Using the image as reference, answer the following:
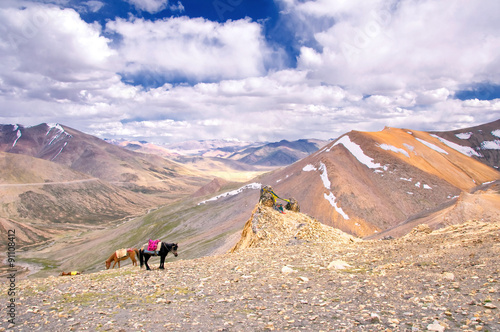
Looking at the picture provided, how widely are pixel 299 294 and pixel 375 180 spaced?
320ft

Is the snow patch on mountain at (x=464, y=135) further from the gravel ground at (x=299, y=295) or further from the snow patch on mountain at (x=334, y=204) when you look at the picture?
the gravel ground at (x=299, y=295)

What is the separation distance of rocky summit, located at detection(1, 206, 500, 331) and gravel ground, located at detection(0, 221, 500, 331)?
1.4 inches

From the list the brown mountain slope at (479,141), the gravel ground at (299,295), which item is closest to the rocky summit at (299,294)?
the gravel ground at (299,295)

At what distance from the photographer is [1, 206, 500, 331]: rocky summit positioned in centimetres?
923

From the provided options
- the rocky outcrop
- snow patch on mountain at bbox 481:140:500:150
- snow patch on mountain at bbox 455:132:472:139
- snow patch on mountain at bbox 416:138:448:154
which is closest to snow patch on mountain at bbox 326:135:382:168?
snow patch on mountain at bbox 416:138:448:154

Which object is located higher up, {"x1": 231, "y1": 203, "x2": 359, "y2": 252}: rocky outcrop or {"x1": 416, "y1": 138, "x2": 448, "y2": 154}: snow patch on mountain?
{"x1": 416, "y1": 138, "x2": 448, "y2": 154}: snow patch on mountain

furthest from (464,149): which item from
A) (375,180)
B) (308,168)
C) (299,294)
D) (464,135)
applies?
(299,294)

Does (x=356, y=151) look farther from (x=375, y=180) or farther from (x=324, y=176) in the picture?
(x=324, y=176)

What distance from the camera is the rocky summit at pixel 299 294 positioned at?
363 inches

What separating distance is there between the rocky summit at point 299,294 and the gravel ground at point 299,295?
34 mm

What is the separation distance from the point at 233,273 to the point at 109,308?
19.2 ft

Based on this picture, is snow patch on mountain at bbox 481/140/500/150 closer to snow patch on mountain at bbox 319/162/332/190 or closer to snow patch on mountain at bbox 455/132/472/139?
snow patch on mountain at bbox 455/132/472/139

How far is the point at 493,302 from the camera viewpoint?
9.03 meters

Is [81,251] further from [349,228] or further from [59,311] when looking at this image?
[59,311]
